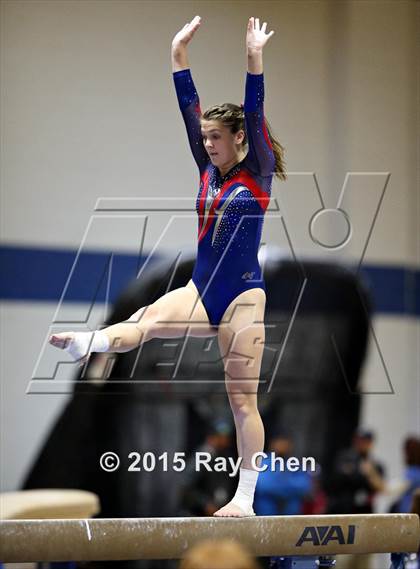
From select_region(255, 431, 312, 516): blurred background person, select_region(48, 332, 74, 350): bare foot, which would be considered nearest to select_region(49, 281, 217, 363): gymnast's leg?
select_region(48, 332, 74, 350): bare foot

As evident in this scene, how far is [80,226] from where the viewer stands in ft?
17.2

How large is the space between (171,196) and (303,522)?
182cm

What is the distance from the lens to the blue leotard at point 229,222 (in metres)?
3.79

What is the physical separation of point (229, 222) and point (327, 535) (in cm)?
126

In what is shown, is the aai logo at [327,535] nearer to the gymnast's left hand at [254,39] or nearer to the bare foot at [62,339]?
the bare foot at [62,339]

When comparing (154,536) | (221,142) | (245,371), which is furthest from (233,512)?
(221,142)

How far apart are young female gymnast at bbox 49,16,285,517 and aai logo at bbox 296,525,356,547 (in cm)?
22

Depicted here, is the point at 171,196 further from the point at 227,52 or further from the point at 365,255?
the point at 365,255

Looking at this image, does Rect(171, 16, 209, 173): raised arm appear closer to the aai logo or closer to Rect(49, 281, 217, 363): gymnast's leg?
Rect(49, 281, 217, 363): gymnast's leg

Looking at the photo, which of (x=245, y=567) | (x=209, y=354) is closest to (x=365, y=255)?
(x=209, y=354)

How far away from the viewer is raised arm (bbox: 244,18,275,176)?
3602 millimetres

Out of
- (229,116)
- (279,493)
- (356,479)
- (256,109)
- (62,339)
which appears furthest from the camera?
(356,479)

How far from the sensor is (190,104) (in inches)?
151

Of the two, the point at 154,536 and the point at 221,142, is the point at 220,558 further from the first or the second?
the point at 221,142
